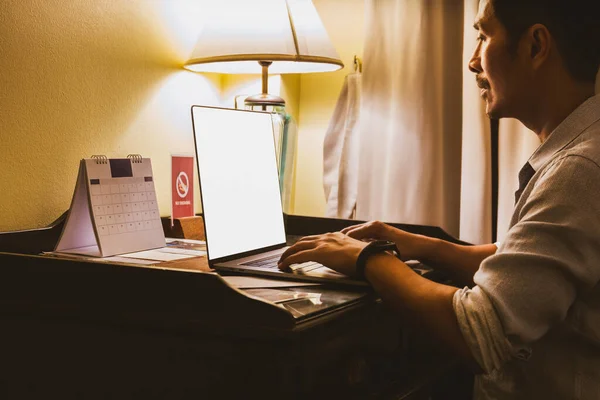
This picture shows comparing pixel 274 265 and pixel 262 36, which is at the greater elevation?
pixel 262 36

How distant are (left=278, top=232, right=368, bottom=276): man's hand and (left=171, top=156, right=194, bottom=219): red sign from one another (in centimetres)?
50

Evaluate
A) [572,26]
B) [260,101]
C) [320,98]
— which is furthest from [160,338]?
[320,98]

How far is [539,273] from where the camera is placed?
0.99m

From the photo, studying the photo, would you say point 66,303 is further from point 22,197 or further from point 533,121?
point 533,121

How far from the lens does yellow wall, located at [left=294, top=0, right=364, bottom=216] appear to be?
2252mm

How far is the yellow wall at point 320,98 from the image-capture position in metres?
2.25

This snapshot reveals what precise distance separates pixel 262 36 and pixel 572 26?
0.79 m

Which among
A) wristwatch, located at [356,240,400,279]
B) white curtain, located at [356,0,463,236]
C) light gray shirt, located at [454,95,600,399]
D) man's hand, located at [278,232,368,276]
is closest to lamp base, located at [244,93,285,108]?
white curtain, located at [356,0,463,236]

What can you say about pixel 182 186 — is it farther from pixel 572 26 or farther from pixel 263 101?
pixel 572 26

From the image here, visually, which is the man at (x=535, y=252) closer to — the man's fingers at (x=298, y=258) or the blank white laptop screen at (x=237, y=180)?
the man's fingers at (x=298, y=258)

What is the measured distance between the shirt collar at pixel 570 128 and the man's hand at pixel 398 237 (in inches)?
13.8

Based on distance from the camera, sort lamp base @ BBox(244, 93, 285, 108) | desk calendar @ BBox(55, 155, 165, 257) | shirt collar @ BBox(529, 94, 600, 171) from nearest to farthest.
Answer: shirt collar @ BBox(529, 94, 600, 171)
desk calendar @ BBox(55, 155, 165, 257)
lamp base @ BBox(244, 93, 285, 108)

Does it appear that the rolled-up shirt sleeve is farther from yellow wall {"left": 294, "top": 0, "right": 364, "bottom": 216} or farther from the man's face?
yellow wall {"left": 294, "top": 0, "right": 364, "bottom": 216}

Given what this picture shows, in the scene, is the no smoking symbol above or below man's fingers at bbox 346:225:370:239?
above
